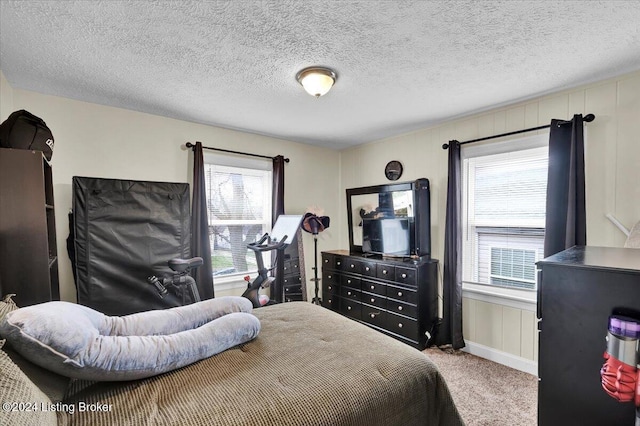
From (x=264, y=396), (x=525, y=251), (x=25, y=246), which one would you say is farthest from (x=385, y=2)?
(x=525, y=251)

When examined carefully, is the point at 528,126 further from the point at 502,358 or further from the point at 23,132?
the point at 23,132

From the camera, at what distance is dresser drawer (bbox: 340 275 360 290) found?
368 cm

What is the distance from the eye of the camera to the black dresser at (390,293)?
3.10 meters

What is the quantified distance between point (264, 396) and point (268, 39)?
5.99 feet

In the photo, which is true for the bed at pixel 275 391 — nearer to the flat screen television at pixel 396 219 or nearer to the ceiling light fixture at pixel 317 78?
the ceiling light fixture at pixel 317 78

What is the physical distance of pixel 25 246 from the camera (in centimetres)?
169

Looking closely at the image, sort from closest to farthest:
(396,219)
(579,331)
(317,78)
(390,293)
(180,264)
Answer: (579,331)
(317,78)
(180,264)
(390,293)
(396,219)

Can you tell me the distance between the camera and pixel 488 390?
95.3 inches

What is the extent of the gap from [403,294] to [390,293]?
6.7 inches

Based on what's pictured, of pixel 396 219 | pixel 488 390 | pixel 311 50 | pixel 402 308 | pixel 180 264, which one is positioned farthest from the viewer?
pixel 396 219

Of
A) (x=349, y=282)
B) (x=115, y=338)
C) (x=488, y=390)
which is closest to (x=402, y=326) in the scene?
(x=349, y=282)

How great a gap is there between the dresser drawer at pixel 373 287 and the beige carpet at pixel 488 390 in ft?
2.51

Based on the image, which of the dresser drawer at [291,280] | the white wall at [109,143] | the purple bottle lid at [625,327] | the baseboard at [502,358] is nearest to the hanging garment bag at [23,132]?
the white wall at [109,143]

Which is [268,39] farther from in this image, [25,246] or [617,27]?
[617,27]
